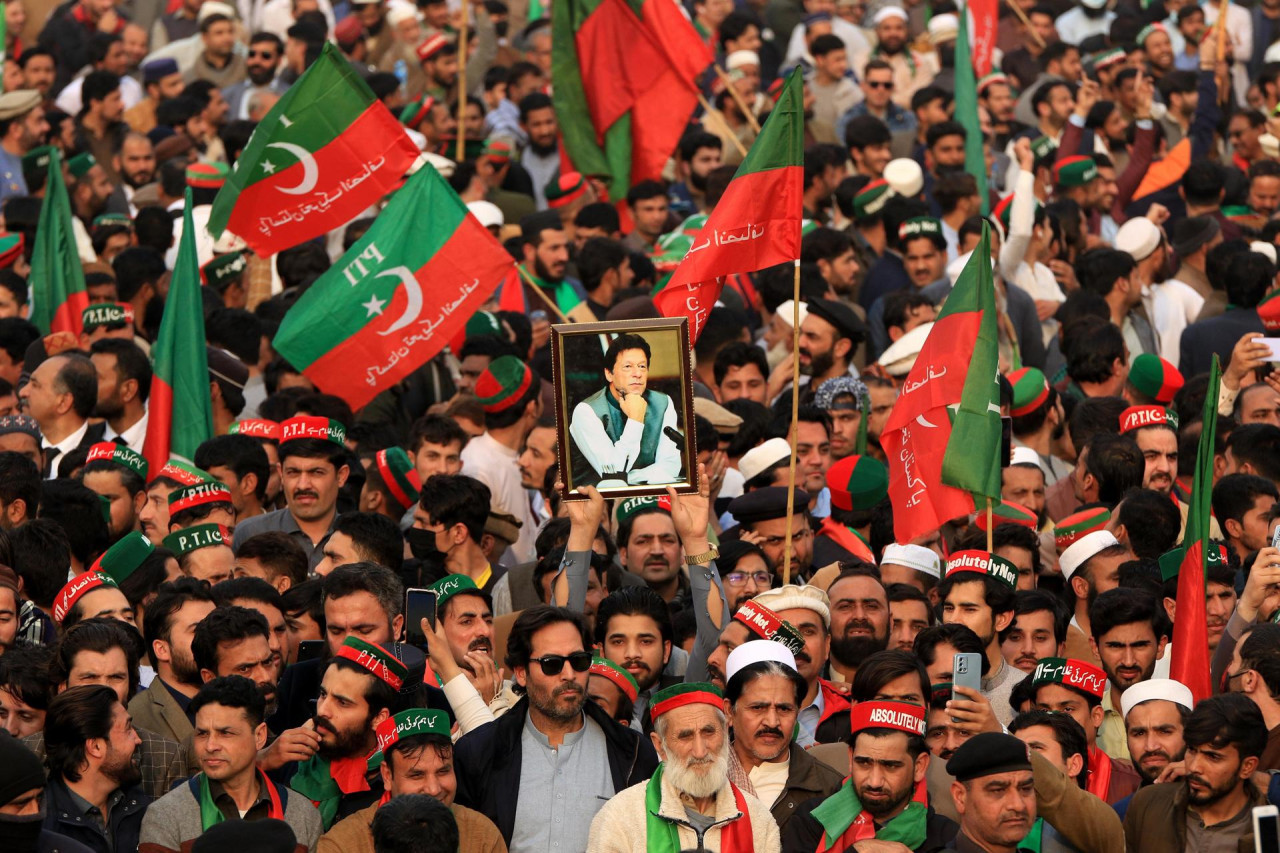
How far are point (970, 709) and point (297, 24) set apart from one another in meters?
13.1

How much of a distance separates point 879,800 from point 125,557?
3.72 m

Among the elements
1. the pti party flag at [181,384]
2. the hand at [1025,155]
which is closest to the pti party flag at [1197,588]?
the pti party flag at [181,384]

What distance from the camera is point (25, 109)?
1778 centimetres

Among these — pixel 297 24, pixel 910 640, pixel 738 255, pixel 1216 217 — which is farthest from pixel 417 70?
pixel 910 640

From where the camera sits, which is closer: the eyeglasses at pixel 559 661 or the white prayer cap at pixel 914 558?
the eyeglasses at pixel 559 661

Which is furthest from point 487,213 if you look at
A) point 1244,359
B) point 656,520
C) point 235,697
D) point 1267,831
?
point 1267,831

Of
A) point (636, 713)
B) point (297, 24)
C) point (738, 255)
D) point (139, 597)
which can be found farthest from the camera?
point (297, 24)

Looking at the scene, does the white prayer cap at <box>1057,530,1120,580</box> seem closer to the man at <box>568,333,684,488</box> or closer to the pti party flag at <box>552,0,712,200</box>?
the man at <box>568,333,684,488</box>

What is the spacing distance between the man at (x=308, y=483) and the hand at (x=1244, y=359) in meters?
4.85

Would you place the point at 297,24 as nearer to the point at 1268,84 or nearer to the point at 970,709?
the point at 1268,84

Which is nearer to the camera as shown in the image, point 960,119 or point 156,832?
point 156,832

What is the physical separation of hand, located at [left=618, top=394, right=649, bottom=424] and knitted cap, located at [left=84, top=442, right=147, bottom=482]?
3152mm

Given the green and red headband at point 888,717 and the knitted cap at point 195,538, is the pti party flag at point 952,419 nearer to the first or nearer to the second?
the green and red headband at point 888,717

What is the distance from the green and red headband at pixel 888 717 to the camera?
8508mm
